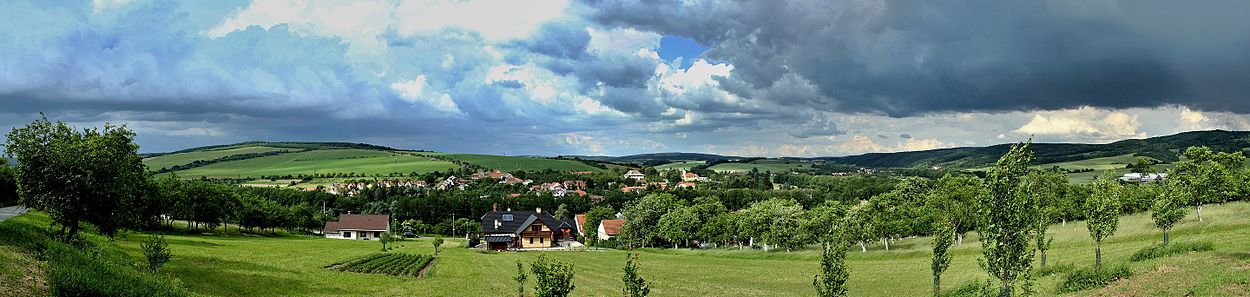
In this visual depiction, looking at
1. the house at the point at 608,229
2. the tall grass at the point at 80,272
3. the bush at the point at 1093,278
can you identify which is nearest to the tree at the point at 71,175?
the tall grass at the point at 80,272

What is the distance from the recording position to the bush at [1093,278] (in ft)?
108

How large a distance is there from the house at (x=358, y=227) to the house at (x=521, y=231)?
2297cm

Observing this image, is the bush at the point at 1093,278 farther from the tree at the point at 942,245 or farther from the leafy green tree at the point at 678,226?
the leafy green tree at the point at 678,226

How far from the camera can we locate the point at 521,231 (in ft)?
388

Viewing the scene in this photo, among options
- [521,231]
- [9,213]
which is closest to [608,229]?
[521,231]

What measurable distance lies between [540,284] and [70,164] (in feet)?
103

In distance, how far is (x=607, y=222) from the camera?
452 ft

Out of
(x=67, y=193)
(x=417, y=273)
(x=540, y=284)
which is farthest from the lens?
(x=417, y=273)

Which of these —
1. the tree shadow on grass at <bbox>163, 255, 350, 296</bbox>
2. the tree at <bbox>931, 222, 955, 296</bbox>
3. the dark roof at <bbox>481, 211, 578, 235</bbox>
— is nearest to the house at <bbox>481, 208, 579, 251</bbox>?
the dark roof at <bbox>481, 211, 578, 235</bbox>

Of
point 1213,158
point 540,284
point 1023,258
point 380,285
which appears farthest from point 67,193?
point 1213,158

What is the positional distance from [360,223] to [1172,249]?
135 m

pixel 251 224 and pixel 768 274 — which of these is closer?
pixel 768 274

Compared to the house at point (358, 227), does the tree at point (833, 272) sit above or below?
above

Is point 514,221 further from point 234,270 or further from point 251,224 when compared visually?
point 234,270
